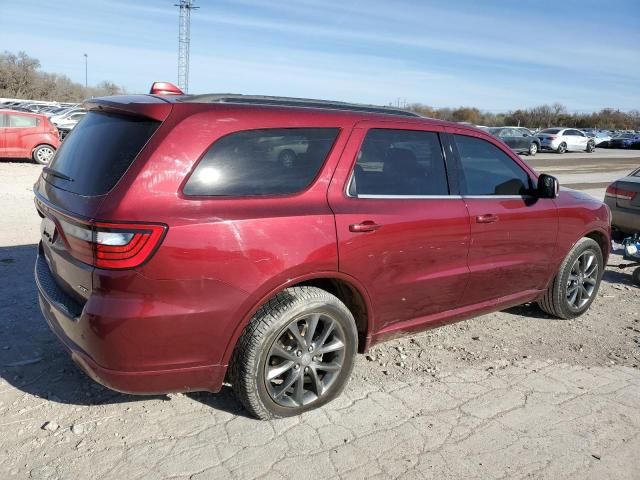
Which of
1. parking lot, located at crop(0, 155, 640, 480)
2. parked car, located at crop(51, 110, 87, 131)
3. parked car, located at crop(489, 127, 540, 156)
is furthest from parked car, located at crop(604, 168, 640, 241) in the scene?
parked car, located at crop(489, 127, 540, 156)

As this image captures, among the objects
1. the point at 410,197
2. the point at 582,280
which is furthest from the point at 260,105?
the point at 582,280

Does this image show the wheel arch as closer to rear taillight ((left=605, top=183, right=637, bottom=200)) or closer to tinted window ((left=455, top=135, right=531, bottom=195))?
tinted window ((left=455, top=135, right=531, bottom=195))

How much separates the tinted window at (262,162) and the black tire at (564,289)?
2686 mm

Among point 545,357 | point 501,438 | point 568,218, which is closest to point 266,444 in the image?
point 501,438

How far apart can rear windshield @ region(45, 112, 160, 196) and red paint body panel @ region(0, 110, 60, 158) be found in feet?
44.2

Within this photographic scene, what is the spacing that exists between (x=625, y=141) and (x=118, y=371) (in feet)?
171

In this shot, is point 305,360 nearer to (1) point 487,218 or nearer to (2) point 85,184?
(2) point 85,184

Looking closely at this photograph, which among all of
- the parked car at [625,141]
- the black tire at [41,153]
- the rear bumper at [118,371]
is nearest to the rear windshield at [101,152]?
the rear bumper at [118,371]

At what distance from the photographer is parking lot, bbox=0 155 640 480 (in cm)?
279

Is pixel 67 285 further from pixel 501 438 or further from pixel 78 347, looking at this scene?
pixel 501 438

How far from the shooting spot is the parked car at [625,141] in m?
46.6

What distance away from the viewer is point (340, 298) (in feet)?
11.4

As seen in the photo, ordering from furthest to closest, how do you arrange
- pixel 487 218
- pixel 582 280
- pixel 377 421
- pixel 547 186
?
1. pixel 582 280
2. pixel 547 186
3. pixel 487 218
4. pixel 377 421

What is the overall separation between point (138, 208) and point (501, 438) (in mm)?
2320
